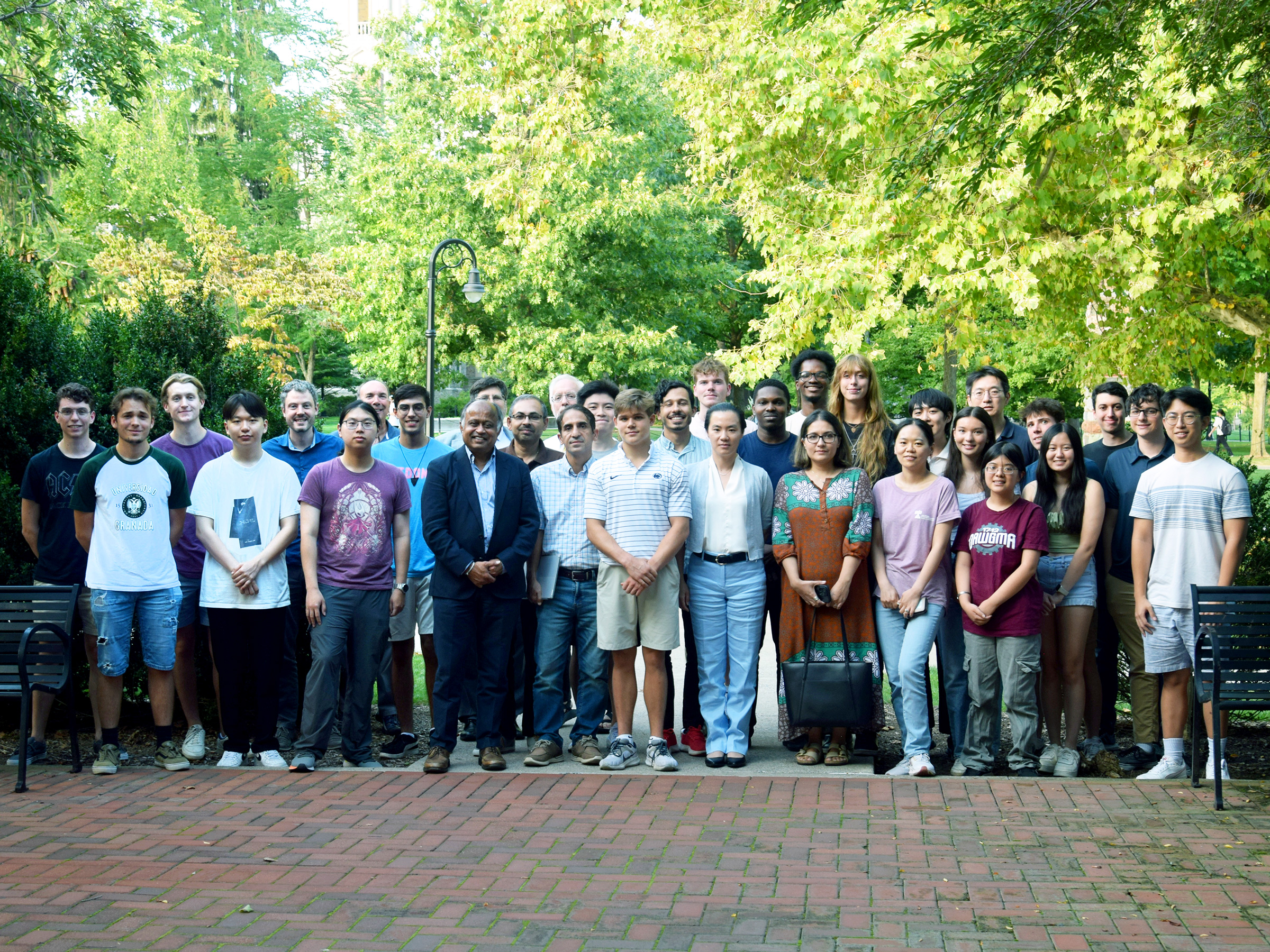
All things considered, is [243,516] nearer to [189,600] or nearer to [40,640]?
[189,600]

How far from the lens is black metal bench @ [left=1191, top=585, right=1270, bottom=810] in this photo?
621 centimetres

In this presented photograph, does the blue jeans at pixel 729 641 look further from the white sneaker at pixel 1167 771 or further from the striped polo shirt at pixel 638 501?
the white sneaker at pixel 1167 771

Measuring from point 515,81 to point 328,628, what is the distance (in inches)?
287

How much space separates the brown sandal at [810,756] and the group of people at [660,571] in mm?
25

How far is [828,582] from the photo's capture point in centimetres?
699

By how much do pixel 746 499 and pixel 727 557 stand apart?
1.18 ft

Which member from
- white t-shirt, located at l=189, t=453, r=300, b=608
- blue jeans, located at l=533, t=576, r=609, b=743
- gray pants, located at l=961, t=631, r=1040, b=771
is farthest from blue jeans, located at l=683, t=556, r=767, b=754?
white t-shirt, located at l=189, t=453, r=300, b=608

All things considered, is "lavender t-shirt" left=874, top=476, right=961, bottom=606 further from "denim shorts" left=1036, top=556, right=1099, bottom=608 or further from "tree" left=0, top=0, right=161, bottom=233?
"tree" left=0, top=0, right=161, bottom=233

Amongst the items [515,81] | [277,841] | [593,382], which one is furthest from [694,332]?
[277,841]

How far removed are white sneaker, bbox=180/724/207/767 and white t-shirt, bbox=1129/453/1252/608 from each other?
5.46 metres

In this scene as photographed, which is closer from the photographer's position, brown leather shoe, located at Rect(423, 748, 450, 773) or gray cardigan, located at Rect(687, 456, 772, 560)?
brown leather shoe, located at Rect(423, 748, 450, 773)

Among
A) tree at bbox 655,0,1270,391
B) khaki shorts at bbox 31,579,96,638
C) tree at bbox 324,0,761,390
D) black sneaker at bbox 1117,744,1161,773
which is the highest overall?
tree at bbox 324,0,761,390

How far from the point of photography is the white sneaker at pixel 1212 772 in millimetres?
6557

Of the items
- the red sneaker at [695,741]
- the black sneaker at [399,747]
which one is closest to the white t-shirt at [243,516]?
the black sneaker at [399,747]
